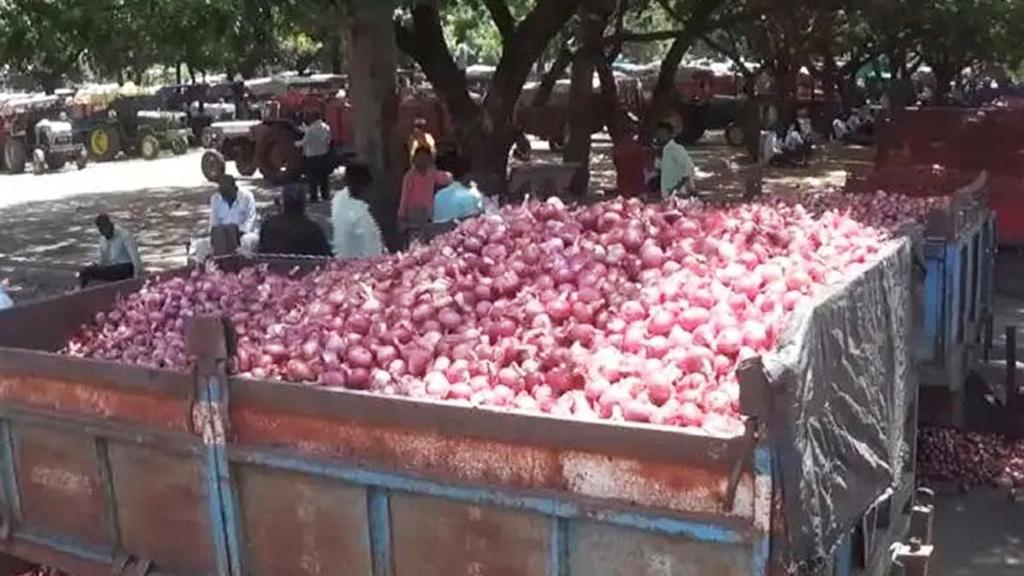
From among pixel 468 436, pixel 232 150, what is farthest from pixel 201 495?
pixel 232 150

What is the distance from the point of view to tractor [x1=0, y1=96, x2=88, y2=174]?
30781 millimetres

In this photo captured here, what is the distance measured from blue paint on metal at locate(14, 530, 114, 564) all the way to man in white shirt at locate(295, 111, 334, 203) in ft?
60.3

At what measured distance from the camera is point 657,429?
2.98m

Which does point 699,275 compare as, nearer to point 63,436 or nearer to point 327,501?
point 327,501

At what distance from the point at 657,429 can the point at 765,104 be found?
3095cm

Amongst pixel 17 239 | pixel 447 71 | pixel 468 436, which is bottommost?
pixel 17 239

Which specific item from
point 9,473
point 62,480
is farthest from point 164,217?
point 62,480

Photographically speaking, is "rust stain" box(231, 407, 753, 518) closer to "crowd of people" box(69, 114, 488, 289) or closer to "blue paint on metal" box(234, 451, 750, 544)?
"blue paint on metal" box(234, 451, 750, 544)

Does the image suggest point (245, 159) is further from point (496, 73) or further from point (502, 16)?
point (496, 73)

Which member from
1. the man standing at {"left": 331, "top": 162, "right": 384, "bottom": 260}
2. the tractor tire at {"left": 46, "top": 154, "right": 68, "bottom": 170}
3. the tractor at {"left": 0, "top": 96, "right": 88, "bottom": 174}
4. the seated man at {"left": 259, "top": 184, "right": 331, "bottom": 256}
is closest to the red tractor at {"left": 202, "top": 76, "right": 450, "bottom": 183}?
the tractor at {"left": 0, "top": 96, "right": 88, "bottom": 174}

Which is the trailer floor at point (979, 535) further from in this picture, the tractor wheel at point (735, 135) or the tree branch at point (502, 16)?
the tractor wheel at point (735, 135)

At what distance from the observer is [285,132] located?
84.7 feet

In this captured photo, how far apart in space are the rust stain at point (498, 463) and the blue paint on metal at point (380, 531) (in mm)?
122

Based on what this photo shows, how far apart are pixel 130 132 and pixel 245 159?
29.9ft
